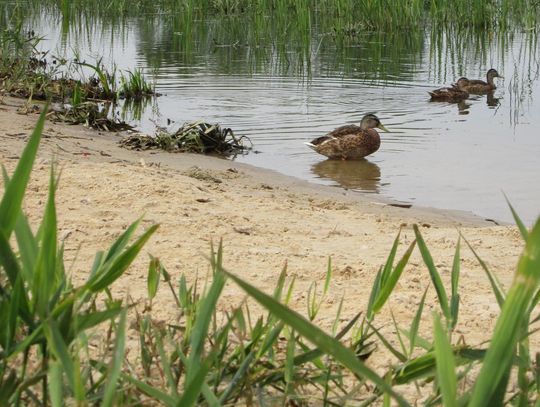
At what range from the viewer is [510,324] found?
1.36 metres

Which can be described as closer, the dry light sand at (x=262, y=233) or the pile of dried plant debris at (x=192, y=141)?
the dry light sand at (x=262, y=233)

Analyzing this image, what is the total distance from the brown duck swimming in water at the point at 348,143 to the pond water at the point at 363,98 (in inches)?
4.9

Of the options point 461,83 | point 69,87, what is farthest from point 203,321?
point 461,83

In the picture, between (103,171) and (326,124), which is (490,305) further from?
(326,124)

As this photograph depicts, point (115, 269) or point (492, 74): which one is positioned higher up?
point (492, 74)

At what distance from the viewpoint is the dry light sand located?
3445 mm

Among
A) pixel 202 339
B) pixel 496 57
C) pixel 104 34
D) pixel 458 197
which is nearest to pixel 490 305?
pixel 202 339

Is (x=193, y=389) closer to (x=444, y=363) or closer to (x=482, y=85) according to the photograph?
(x=444, y=363)

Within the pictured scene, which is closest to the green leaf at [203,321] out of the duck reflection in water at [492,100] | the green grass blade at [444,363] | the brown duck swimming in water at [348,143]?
the green grass blade at [444,363]

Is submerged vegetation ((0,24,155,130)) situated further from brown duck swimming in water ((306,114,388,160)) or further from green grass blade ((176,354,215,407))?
green grass blade ((176,354,215,407))

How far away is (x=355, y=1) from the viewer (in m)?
18.8

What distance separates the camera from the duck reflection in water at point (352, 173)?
8.64m

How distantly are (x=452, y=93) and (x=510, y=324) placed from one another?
10.9 m

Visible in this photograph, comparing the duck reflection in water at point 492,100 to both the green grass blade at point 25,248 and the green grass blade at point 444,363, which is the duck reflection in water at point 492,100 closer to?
the green grass blade at point 25,248
